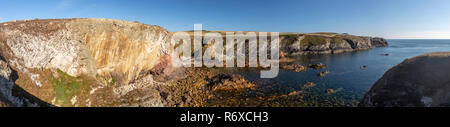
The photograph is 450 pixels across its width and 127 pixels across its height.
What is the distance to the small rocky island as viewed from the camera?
58.2 feet

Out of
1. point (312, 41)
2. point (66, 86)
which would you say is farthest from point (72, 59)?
point (312, 41)

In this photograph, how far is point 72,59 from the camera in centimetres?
2109

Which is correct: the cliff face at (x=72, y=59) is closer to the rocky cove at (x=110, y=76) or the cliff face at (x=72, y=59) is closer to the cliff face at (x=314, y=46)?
the rocky cove at (x=110, y=76)

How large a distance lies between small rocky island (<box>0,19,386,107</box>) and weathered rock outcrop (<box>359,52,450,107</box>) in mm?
581

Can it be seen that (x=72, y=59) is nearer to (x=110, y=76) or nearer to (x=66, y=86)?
(x=66, y=86)

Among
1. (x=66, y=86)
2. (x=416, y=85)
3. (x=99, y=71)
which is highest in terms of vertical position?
(x=99, y=71)

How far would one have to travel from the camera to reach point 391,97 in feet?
48.1

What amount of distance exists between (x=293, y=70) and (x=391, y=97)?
38.1 metres

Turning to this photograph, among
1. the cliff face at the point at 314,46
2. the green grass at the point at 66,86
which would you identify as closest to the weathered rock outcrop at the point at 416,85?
the green grass at the point at 66,86

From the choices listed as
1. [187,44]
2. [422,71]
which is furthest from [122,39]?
[187,44]

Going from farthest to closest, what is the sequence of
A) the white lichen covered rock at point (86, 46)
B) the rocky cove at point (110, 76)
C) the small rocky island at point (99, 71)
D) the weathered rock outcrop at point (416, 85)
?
1. the white lichen covered rock at point (86, 46)
2. the rocky cove at point (110, 76)
3. the small rocky island at point (99, 71)
4. the weathered rock outcrop at point (416, 85)

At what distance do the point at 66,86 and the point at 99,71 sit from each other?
432 centimetres

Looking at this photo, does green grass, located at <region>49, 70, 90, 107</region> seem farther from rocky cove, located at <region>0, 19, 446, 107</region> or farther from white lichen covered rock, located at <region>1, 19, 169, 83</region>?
white lichen covered rock, located at <region>1, 19, 169, 83</region>

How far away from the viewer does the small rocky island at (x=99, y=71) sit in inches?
699
